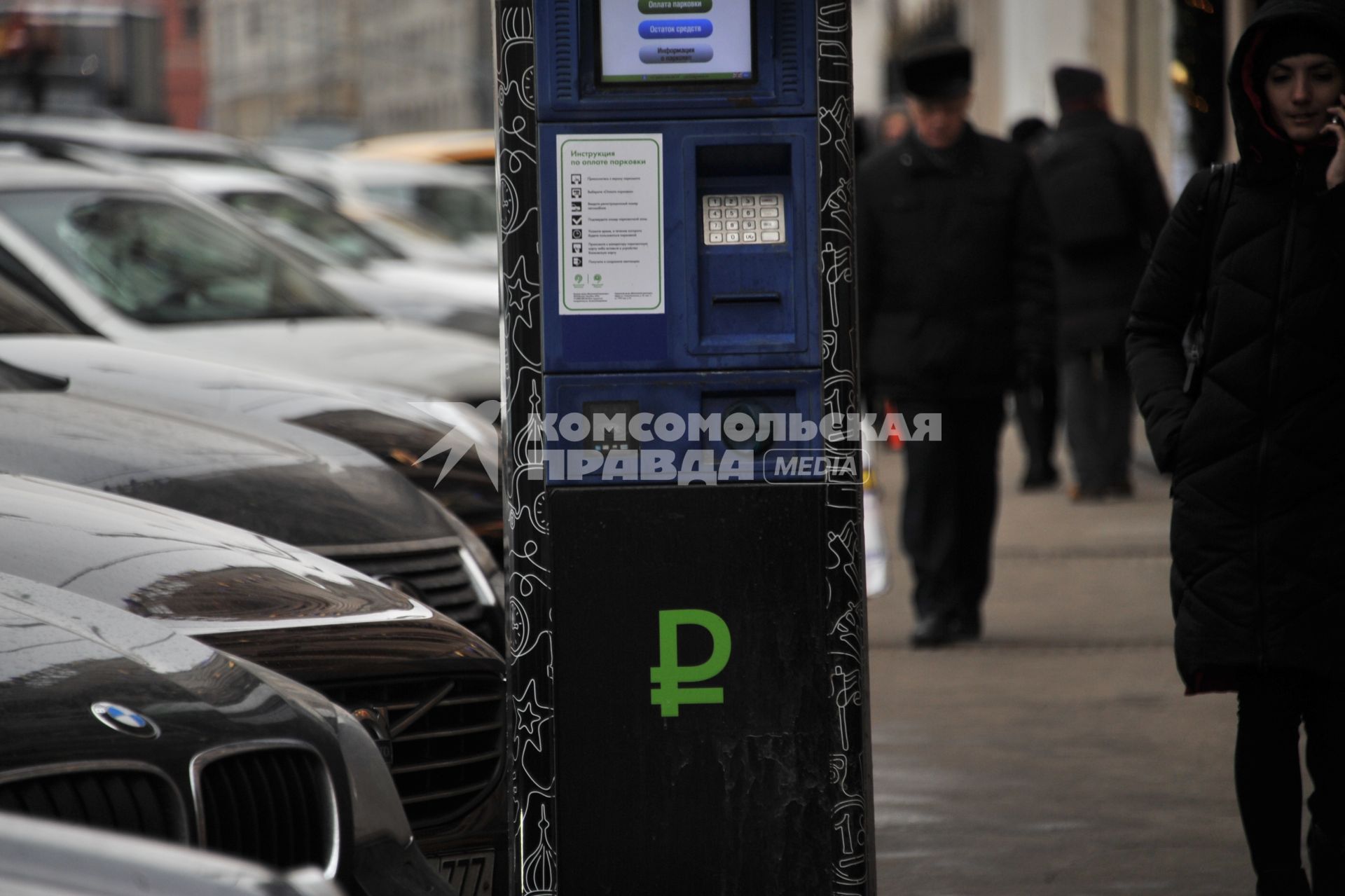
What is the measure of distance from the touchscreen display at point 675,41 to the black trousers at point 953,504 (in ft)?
12.5

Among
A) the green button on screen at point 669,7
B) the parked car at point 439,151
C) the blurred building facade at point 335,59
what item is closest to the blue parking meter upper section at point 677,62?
the green button on screen at point 669,7

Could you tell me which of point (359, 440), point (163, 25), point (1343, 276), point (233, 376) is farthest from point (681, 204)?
point (163, 25)

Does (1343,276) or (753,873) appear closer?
(753,873)

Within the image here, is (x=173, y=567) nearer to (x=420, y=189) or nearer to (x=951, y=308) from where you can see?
(x=951, y=308)

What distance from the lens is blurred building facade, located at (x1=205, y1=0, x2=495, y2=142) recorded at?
90562mm

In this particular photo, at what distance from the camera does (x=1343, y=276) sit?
12.9 ft

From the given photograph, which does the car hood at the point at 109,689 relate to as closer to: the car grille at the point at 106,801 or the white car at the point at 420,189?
the car grille at the point at 106,801

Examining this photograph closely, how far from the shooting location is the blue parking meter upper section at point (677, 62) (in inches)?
142

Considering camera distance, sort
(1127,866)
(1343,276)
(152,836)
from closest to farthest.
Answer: (152,836) → (1343,276) → (1127,866)

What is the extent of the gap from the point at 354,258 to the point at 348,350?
15.3ft

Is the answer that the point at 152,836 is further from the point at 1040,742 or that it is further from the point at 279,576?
the point at 1040,742

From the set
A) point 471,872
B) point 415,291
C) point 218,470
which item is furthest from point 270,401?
point 415,291

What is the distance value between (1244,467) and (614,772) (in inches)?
53.2

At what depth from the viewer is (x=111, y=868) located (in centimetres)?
A: 222
